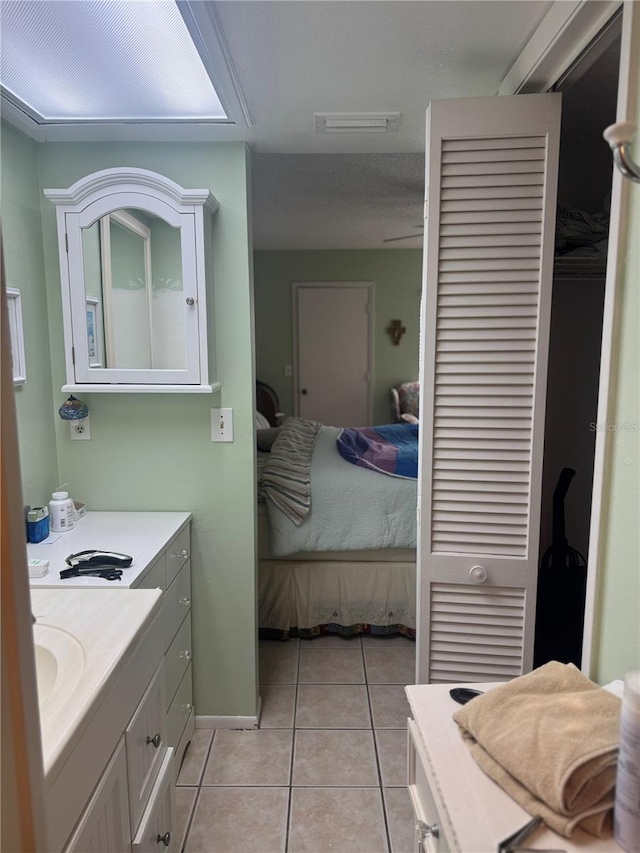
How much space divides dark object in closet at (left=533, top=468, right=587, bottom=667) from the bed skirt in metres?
0.87

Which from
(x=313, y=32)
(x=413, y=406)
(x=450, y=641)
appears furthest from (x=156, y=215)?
(x=413, y=406)

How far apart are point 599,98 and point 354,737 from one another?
2.37m

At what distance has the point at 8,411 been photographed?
532mm

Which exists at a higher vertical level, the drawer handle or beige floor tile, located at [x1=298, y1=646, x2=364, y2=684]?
the drawer handle

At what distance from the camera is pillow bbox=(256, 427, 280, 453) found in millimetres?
3244

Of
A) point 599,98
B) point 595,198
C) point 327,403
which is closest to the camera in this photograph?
point 599,98

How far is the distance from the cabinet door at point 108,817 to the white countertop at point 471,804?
57cm

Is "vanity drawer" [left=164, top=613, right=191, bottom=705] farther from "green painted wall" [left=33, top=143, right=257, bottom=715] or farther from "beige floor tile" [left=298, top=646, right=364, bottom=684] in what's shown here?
"beige floor tile" [left=298, top=646, right=364, bottom=684]

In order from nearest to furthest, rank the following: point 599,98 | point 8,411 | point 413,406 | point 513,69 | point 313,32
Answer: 1. point 8,411
2. point 313,32
3. point 513,69
4. point 599,98
5. point 413,406

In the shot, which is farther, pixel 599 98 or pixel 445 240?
pixel 599 98

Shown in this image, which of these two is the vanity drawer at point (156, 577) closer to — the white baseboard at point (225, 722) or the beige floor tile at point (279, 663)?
the white baseboard at point (225, 722)

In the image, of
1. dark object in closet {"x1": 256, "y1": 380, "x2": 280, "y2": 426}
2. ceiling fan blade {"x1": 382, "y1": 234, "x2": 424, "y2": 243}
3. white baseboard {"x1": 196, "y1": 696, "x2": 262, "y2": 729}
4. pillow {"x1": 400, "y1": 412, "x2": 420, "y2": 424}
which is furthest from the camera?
dark object in closet {"x1": 256, "y1": 380, "x2": 280, "y2": 426}

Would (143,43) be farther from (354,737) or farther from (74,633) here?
(354,737)

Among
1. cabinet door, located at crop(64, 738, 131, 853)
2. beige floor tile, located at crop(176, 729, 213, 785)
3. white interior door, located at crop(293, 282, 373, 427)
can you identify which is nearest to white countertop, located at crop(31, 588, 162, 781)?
cabinet door, located at crop(64, 738, 131, 853)
